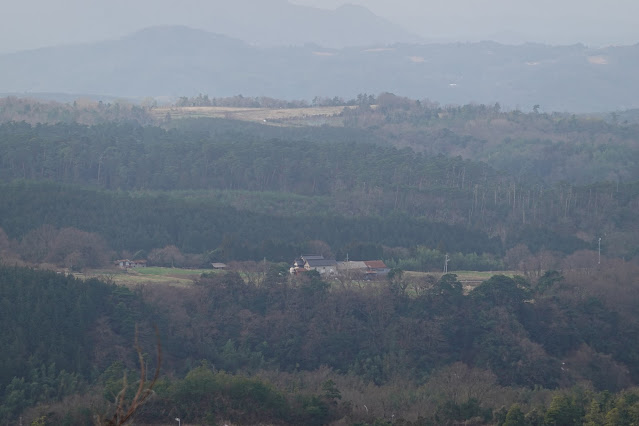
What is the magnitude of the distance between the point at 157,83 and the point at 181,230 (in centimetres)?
13492

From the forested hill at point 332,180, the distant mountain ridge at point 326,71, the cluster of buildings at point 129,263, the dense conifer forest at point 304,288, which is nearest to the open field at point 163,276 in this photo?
the dense conifer forest at point 304,288

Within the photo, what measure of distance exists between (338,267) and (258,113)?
4105 centimetres

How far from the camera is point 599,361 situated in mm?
34031

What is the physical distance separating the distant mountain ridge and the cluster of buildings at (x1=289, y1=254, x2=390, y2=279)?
108866 mm

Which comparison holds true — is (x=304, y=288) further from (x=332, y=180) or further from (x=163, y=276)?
(x=332, y=180)

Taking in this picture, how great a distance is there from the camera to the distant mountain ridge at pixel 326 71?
533 feet

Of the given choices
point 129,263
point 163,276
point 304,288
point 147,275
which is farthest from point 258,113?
point 304,288

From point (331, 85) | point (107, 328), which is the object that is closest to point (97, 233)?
point (107, 328)

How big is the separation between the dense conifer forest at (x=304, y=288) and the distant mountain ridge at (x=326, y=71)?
9580cm

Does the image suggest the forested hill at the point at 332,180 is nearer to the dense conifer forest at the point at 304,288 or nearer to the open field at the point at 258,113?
the dense conifer forest at the point at 304,288

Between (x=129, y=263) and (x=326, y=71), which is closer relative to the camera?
(x=129, y=263)

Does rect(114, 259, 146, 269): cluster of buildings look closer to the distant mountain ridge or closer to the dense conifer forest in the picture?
the dense conifer forest

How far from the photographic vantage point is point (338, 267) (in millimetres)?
41938

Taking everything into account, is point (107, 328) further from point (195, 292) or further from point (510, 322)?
point (510, 322)
